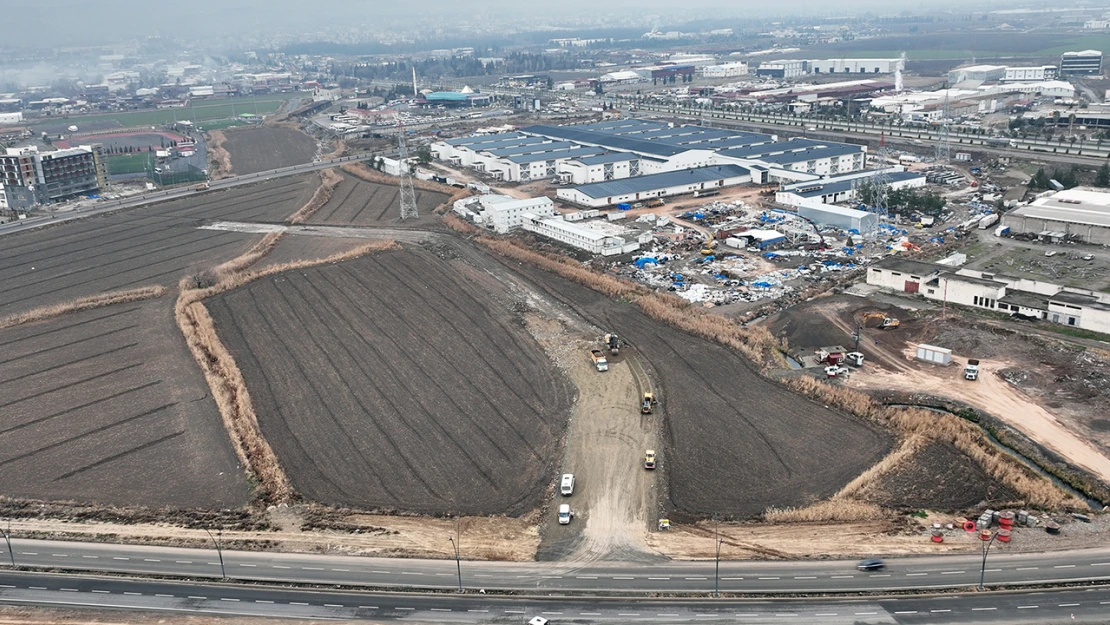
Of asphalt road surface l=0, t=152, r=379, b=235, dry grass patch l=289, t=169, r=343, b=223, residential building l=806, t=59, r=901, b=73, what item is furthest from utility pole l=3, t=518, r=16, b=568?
residential building l=806, t=59, r=901, b=73

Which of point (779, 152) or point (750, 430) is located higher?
point (779, 152)

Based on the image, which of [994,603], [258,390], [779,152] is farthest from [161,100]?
[994,603]

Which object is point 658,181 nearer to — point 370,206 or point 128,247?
point 370,206

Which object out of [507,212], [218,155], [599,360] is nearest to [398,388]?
[599,360]

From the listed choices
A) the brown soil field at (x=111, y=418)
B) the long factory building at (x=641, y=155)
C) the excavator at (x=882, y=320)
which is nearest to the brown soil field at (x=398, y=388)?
the brown soil field at (x=111, y=418)

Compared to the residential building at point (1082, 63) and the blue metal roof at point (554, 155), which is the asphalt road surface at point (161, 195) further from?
the residential building at point (1082, 63)

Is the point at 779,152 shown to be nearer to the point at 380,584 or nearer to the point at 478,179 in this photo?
the point at 478,179

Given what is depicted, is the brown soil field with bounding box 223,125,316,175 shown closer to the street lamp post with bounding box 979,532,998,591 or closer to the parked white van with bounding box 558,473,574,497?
the parked white van with bounding box 558,473,574,497

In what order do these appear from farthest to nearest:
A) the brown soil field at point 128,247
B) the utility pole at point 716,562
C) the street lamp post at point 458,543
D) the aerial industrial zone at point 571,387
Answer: the brown soil field at point 128,247 < the aerial industrial zone at point 571,387 < the street lamp post at point 458,543 < the utility pole at point 716,562
